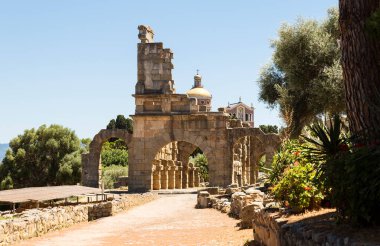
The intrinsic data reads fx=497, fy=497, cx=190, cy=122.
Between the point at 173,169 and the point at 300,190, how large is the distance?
90.7 feet

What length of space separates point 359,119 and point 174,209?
47.6 ft

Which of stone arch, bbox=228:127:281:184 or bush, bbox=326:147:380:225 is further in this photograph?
stone arch, bbox=228:127:281:184

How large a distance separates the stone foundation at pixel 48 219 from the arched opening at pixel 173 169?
32.9 ft

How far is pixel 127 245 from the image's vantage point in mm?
11781

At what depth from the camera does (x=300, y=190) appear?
8664 millimetres

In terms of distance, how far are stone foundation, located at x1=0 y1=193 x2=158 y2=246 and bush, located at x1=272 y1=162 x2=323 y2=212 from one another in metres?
6.59

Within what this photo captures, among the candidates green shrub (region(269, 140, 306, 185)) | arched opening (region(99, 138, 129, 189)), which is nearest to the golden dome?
arched opening (region(99, 138, 129, 189))

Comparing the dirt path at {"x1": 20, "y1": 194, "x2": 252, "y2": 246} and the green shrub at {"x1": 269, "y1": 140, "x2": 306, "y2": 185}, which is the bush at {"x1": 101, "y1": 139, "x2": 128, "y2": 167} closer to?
the dirt path at {"x1": 20, "y1": 194, "x2": 252, "y2": 246}

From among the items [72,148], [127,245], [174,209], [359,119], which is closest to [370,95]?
[359,119]

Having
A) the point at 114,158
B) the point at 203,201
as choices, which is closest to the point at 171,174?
the point at 203,201

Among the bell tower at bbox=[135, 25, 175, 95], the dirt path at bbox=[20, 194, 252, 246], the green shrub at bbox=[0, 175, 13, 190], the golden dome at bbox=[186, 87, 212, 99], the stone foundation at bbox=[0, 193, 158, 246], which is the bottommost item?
the dirt path at bbox=[20, 194, 252, 246]

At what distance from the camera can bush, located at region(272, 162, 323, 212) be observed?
28.1 feet

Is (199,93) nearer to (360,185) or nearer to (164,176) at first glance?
(164,176)

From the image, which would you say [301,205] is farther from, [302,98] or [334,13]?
[334,13]
